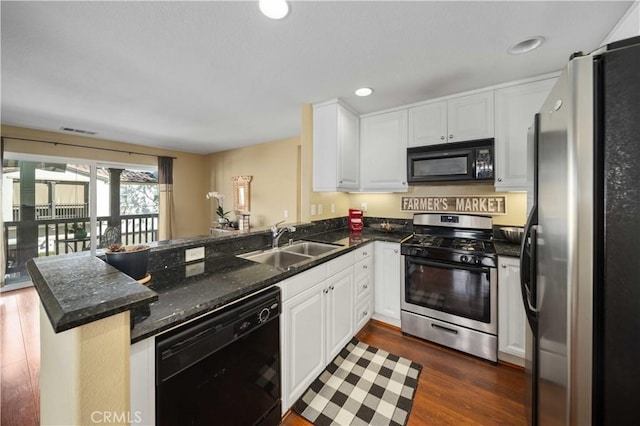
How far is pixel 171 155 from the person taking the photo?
16.8 feet

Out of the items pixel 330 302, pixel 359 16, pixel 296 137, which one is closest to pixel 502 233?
pixel 330 302

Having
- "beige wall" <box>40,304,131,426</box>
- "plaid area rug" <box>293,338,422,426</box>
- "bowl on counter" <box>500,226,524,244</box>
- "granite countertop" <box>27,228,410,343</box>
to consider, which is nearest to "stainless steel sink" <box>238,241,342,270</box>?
"granite countertop" <box>27,228,410,343</box>

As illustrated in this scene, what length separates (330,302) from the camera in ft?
5.81

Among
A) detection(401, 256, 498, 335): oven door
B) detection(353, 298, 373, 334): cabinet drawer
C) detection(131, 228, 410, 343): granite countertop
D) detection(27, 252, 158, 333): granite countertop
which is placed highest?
detection(27, 252, 158, 333): granite countertop

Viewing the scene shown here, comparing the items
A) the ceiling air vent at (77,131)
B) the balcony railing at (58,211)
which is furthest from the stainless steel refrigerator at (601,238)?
the balcony railing at (58,211)

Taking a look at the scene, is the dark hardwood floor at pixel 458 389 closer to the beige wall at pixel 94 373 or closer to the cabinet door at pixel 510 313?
the cabinet door at pixel 510 313

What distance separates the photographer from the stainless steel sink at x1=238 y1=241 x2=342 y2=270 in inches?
72.4

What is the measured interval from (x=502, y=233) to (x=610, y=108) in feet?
6.31

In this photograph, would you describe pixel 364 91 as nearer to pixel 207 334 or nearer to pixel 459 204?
pixel 459 204

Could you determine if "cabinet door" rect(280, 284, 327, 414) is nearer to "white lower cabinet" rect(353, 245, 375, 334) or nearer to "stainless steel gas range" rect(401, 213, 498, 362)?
"white lower cabinet" rect(353, 245, 375, 334)

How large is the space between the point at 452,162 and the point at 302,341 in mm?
2019

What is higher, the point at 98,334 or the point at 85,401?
the point at 98,334

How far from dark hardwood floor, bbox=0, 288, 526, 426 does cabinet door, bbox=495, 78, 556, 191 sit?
5.01 feet

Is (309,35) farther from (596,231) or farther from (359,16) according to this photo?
(596,231)
